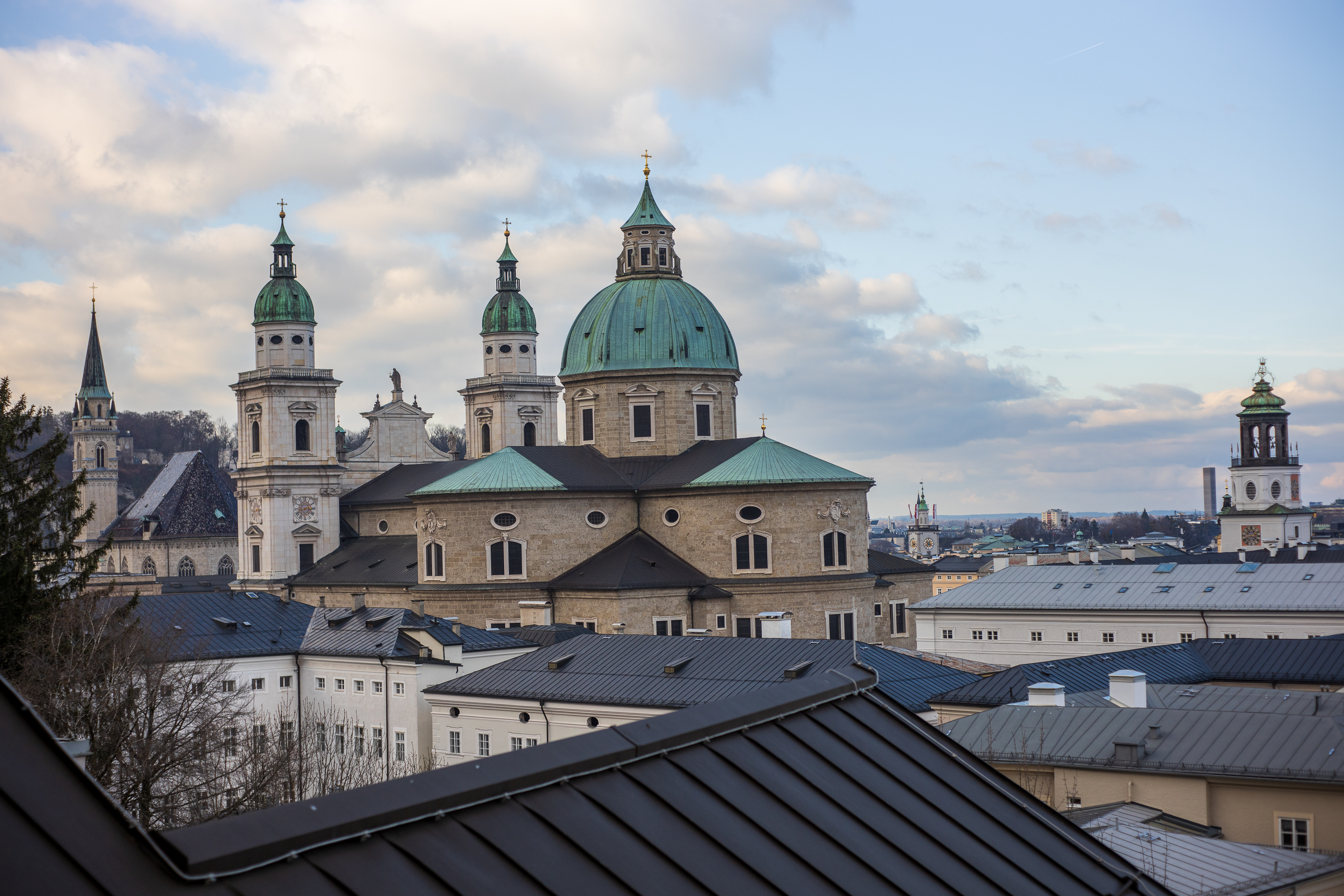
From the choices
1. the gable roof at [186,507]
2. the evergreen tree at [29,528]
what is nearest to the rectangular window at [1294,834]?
the evergreen tree at [29,528]

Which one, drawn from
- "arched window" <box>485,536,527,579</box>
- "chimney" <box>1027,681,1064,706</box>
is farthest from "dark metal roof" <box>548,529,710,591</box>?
"chimney" <box>1027,681,1064,706</box>

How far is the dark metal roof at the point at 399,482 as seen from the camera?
74812mm

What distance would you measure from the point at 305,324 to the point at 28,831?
7256 cm

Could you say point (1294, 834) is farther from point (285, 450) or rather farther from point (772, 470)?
point (285, 450)

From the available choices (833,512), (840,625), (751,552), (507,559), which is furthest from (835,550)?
(507,559)

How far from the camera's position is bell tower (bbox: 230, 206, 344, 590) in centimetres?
7369

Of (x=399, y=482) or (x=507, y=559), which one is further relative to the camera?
(x=399, y=482)

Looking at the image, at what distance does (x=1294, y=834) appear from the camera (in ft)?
77.2

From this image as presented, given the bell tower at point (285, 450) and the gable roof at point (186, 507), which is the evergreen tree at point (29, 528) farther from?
the gable roof at point (186, 507)

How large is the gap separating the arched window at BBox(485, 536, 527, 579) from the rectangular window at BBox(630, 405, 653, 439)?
8.31 metres

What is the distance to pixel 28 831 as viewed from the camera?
513 centimetres

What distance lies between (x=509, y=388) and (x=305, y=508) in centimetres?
1646

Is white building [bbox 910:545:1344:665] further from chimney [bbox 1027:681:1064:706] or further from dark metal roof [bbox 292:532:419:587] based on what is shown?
chimney [bbox 1027:681:1064:706]

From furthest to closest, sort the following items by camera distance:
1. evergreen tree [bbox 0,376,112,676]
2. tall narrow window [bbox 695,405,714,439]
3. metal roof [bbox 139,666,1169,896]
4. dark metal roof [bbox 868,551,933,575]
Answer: tall narrow window [bbox 695,405,714,439] → dark metal roof [bbox 868,551,933,575] → evergreen tree [bbox 0,376,112,676] → metal roof [bbox 139,666,1169,896]
